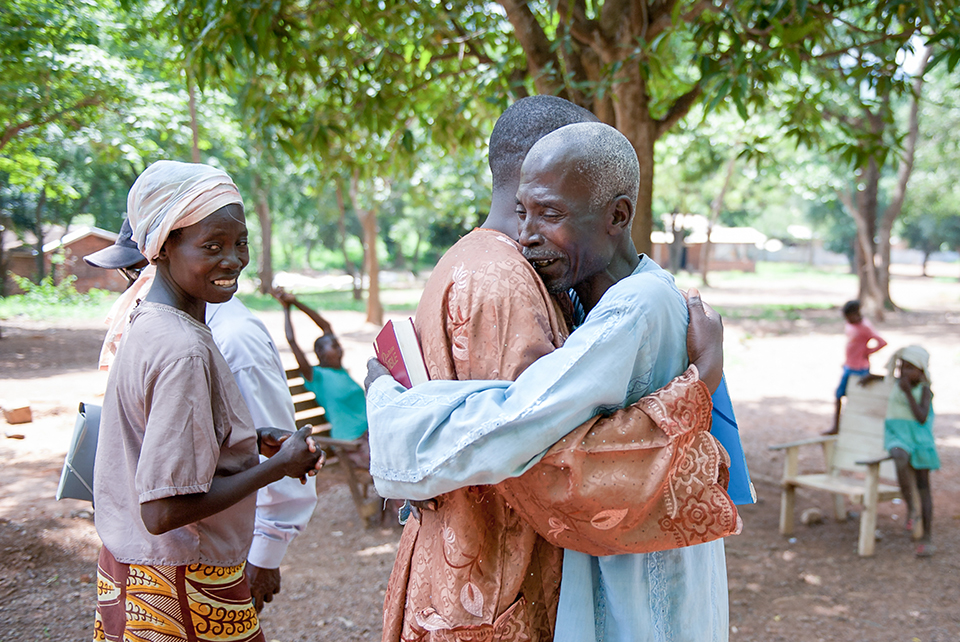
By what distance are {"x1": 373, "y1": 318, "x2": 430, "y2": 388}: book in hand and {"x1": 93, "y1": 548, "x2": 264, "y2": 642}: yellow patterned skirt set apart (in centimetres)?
74

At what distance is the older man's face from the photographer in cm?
149

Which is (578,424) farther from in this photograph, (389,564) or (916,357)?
(916,357)

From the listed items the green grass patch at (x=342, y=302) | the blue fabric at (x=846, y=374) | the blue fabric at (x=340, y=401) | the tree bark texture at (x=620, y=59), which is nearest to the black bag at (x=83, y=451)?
the tree bark texture at (x=620, y=59)

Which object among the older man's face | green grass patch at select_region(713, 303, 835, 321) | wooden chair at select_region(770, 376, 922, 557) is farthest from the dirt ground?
green grass patch at select_region(713, 303, 835, 321)

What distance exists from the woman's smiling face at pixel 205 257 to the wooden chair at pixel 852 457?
4.70m

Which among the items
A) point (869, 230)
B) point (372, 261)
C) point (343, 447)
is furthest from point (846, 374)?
point (869, 230)

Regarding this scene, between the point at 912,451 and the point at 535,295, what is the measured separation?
488 cm

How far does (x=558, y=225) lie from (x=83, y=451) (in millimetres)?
1567

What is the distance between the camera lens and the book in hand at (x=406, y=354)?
1521 millimetres

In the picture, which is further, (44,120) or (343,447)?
(44,120)

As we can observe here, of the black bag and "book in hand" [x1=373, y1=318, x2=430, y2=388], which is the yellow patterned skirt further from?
"book in hand" [x1=373, y1=318, x2=430, y2=388]

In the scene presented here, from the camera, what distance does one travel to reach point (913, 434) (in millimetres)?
5305

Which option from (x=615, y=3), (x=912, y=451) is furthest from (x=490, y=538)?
(x=912, y=451)

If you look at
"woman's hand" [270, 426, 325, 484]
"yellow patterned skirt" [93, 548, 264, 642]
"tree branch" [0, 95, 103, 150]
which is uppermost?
"tree branch" [0, 95, 103, 150]
